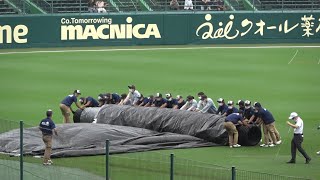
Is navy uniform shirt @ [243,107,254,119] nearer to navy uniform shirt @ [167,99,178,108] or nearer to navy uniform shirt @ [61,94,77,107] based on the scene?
navy uniform shirt @ [167,99,178,108]

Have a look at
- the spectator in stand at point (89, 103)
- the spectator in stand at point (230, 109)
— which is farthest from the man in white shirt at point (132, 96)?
the spectator in stand at point (230, 109)

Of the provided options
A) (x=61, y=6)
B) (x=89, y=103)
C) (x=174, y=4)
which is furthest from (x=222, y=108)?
(x=174, y=4)

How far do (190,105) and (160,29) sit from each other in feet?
82.2

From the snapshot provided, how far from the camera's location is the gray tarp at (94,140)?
2692cm

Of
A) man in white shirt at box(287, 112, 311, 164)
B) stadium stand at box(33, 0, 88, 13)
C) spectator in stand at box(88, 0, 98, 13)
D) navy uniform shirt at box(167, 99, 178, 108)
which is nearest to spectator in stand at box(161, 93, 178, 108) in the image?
navy uniform shirt at box(167, 99, 178, 108)

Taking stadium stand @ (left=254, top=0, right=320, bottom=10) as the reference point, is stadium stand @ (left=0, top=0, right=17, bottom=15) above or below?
→ below

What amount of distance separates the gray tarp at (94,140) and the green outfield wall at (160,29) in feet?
82.8

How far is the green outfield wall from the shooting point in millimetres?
54188

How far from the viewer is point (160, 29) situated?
56.1 meters

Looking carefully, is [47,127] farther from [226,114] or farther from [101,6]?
[101,6]

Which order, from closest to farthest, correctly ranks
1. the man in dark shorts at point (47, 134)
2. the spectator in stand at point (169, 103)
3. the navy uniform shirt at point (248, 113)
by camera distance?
1. the man in dark shorts at point (47, 134)
2. the navy uniform shirt at point (248, 113)
3. the spectator in stand at point (169, 103)

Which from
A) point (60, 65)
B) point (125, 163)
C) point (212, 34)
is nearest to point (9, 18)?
point (60, 65)

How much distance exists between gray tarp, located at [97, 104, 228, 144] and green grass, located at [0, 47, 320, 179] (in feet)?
2.11

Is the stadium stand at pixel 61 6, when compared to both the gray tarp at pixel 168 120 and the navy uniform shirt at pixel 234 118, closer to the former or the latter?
the gray tarp at pixel 168 120
